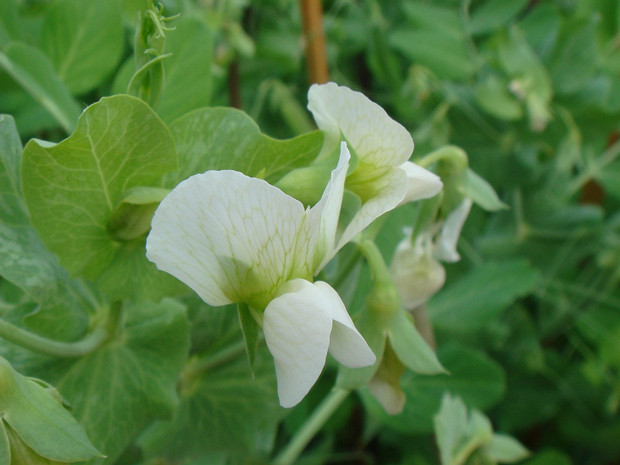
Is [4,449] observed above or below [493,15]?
above

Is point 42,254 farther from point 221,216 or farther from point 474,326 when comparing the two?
point 474,326

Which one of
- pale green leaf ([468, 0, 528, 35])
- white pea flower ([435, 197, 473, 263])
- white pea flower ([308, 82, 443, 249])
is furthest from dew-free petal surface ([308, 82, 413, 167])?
pale green leaf ([468, 0, 528, 35])

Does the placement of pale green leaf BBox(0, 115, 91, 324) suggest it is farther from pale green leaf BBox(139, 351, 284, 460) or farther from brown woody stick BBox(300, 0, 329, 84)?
brown woody stick BBox(300, 0, 329, 84)

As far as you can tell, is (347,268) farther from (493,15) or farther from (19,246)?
(493,15)

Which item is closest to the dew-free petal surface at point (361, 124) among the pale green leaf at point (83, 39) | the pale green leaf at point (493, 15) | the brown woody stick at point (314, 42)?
the pale green leaf at point (83, 39)

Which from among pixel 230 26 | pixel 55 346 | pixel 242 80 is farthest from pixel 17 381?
pixel 242 80

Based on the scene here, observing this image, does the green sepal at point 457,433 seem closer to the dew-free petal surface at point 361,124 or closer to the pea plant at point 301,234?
the pea plant at point 301,234

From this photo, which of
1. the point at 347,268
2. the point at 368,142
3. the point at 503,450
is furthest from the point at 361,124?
the point at 503,450
